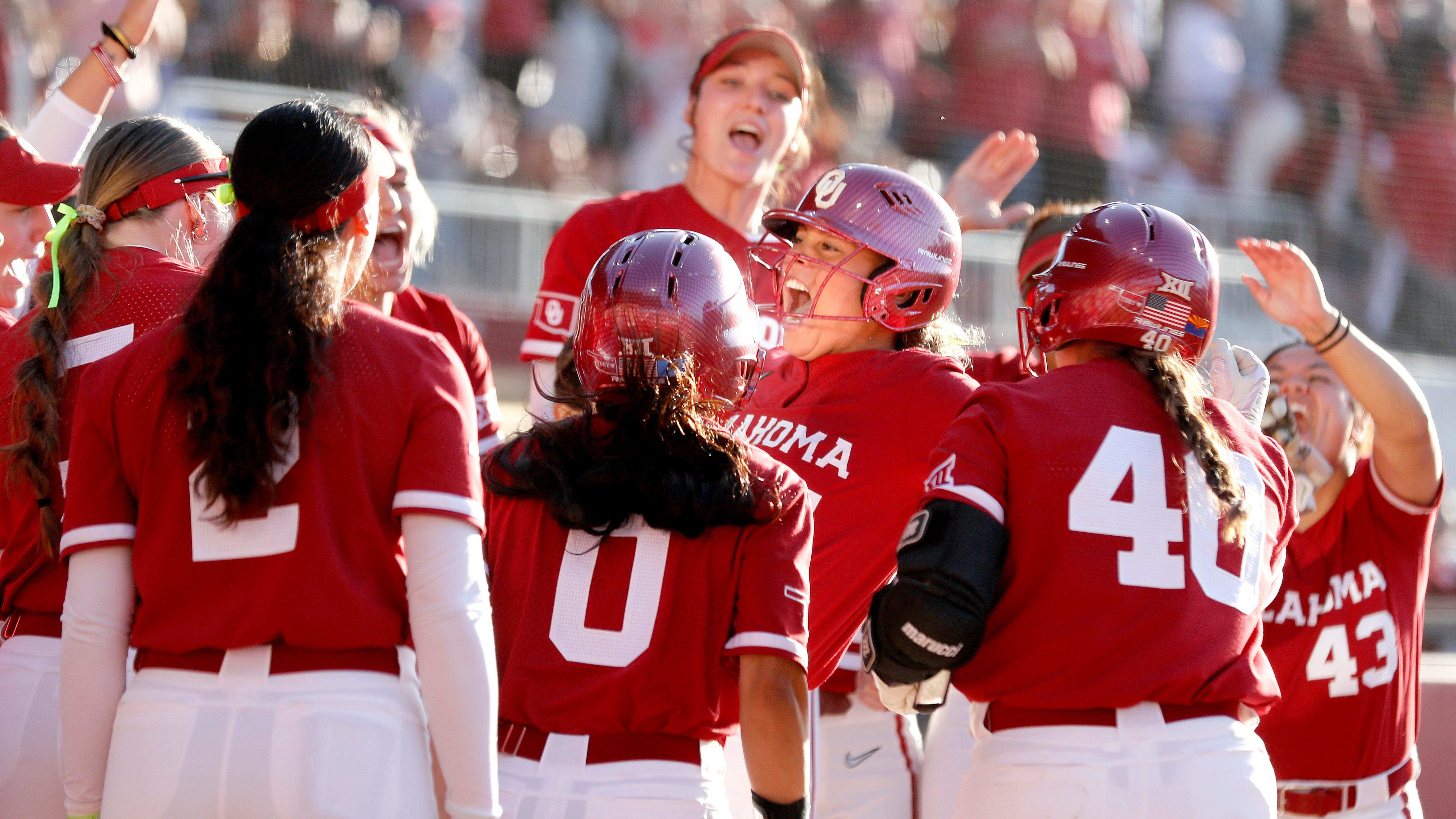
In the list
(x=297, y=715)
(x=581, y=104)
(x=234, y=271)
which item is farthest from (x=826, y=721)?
(x=581, y=104)

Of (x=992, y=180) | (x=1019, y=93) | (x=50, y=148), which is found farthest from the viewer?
(x=1019, y=93)

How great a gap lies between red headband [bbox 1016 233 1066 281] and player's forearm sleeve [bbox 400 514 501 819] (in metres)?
2.85

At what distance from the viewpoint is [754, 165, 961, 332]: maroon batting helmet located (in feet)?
11.5

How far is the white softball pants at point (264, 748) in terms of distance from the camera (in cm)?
211

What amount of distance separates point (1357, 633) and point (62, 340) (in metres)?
3.49

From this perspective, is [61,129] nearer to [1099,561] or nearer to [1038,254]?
[1038,254]

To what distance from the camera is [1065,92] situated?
9289 millimetres

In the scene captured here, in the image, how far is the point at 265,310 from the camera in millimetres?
2236

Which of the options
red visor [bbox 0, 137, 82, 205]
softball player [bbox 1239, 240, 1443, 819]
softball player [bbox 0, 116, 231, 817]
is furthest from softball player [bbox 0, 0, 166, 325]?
softball player [bbox 1239, 240, 1443, 819]

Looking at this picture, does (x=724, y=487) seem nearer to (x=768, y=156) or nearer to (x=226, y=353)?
(x=226, y=353)

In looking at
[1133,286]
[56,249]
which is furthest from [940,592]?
[56,249]

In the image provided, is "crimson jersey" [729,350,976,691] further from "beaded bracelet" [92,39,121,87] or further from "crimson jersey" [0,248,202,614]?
"beaded bracelet" [92,39,121,87]

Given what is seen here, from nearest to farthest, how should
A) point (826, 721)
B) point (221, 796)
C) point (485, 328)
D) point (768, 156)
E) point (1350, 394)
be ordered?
point (221, 796) → point (826, 721) → point (1350, 394) → point (768, 156) → point (485, 328)

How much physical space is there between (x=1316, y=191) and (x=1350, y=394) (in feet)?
18.1
